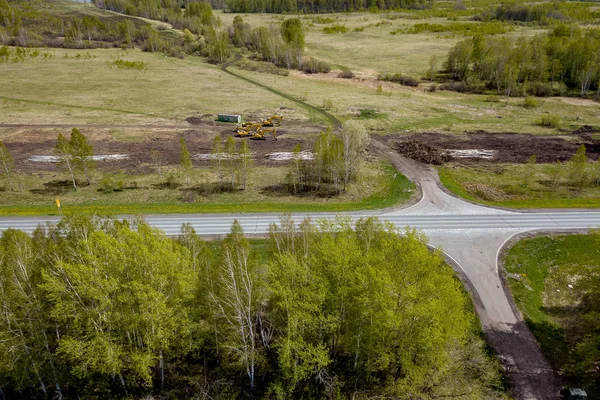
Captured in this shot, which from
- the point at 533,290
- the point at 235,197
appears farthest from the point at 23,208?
the point at 533,290

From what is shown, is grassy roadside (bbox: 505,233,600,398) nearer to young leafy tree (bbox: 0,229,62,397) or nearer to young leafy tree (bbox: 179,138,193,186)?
young leafy tree (bbox: 0,229,62,397)

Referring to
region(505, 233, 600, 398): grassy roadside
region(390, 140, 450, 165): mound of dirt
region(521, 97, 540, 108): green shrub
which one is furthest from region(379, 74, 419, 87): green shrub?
region(505, 233, 600, 398): grassy roadside

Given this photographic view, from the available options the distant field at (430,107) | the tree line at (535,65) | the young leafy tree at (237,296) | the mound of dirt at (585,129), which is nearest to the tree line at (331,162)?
the distant field at (430,107)

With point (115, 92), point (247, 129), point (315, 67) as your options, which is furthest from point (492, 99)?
point (115, 92)

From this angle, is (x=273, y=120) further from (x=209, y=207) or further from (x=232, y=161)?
(x=209, y=207)

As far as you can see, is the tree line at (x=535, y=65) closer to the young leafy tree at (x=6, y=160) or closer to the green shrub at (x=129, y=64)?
the green shrub at (x=129, y=64)

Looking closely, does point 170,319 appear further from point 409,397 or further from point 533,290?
point 533,290
